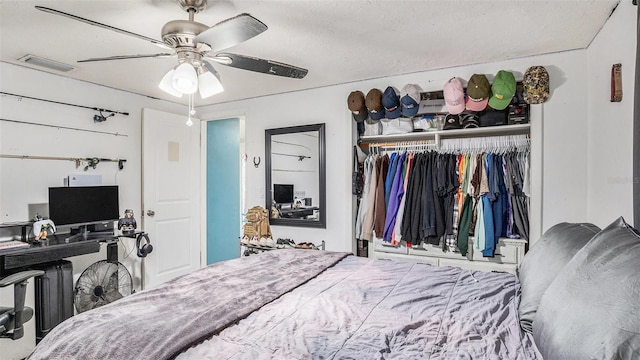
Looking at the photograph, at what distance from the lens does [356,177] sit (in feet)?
10.9

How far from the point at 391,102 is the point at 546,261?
1.94 meters

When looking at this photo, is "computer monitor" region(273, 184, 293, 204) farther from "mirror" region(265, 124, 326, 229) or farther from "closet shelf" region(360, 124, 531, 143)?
"closet shelf" region(360, 124, 531, 143)

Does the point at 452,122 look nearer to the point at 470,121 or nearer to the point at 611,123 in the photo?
the point at 470,121

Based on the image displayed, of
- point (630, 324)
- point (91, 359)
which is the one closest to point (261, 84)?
point (91, 359)

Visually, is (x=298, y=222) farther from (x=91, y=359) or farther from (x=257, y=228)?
(x=91, y=359)

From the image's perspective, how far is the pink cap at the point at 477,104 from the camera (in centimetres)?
270

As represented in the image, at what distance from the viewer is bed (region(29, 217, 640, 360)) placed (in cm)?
95

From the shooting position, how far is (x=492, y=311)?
1.33 m

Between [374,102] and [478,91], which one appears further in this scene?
[374,102]

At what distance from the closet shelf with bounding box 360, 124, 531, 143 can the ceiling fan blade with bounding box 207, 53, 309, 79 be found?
54.4 inches

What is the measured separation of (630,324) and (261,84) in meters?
3.24

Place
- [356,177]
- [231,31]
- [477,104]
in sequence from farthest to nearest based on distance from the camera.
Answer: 1. [356,177]
2. [477,104]
3. [231,31]

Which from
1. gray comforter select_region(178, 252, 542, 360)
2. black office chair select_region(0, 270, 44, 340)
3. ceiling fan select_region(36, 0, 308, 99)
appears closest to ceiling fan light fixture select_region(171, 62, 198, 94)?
ceiling fan select_region(36, 0, 308, 99)

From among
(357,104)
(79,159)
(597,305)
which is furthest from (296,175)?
(597,305)
